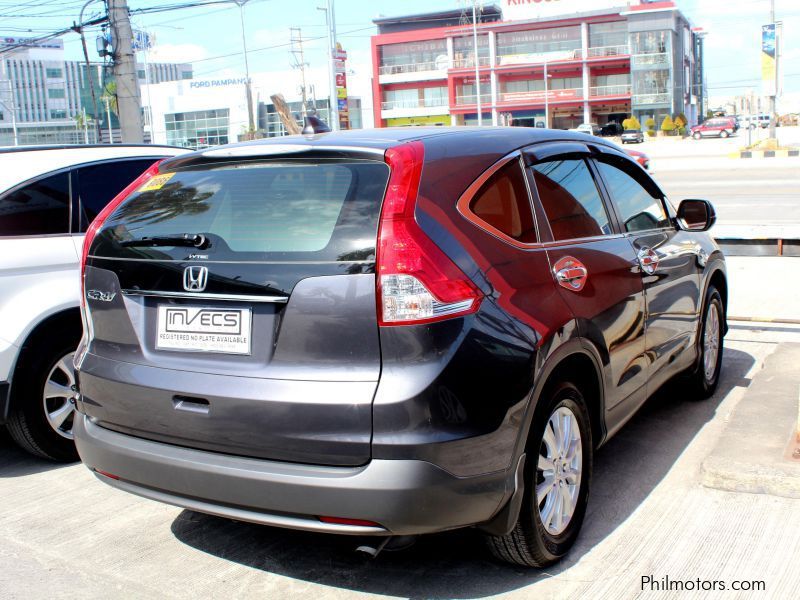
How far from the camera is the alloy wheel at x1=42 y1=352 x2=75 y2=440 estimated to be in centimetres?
472

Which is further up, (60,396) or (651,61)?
(651,61)

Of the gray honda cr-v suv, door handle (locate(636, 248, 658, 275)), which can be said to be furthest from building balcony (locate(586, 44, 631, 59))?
the gray honda cr-v suv

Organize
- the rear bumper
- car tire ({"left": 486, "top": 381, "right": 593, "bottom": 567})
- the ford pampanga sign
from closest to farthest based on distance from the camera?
the rear bumper → car tire ({"left": 486, "top": 381, "right": 593, "bottom": 567}) → the ford pampanga sign

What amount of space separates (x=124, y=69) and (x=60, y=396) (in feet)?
35.7

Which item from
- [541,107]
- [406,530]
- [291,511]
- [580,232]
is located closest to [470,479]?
[406,530]

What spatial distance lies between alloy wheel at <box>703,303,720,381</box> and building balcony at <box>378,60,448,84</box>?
85553 millimetres

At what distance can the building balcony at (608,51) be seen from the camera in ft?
268

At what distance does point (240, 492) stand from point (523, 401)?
103cm

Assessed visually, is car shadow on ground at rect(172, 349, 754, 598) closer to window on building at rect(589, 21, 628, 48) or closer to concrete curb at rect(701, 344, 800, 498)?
concrete curb at rect(701, 344, 800, 498)

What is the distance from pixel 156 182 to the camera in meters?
3.58

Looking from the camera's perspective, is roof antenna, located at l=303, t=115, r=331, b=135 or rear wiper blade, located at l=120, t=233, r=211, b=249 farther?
roof antenna, located at l=303, t=115, r=331, b=135

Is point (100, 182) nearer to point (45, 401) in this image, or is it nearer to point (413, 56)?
point (45, 401)

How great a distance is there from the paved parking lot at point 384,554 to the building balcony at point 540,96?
270 ft

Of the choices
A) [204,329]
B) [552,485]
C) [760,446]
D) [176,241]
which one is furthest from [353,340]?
[760,446]
